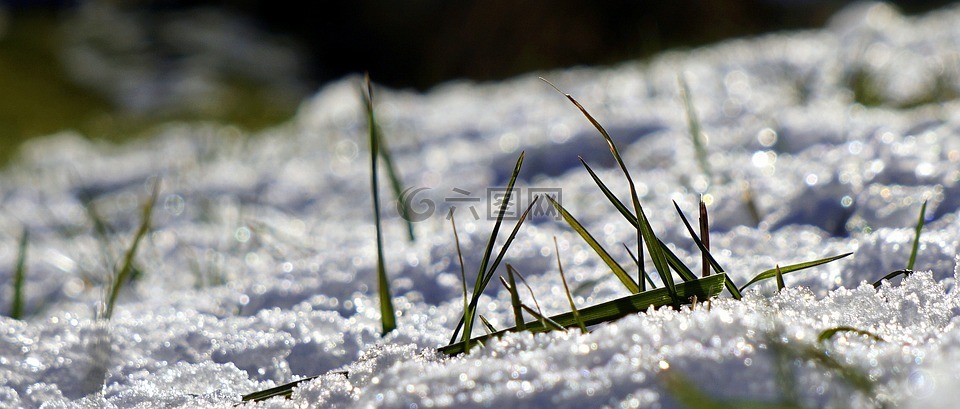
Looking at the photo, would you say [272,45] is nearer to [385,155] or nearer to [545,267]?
[385,155]

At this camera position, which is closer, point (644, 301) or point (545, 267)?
point (644, 301)

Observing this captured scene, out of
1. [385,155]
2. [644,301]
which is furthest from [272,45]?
[644,301]

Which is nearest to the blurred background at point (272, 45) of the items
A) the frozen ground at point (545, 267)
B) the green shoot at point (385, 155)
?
the frozen ground at point (545, 267)

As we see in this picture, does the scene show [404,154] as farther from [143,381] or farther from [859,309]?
[859,309]

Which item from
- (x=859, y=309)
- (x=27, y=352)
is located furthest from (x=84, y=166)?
(x=859, y=309)

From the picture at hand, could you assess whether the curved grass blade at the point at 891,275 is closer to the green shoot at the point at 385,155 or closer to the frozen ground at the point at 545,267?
the frozen ground at the point at 545,267
